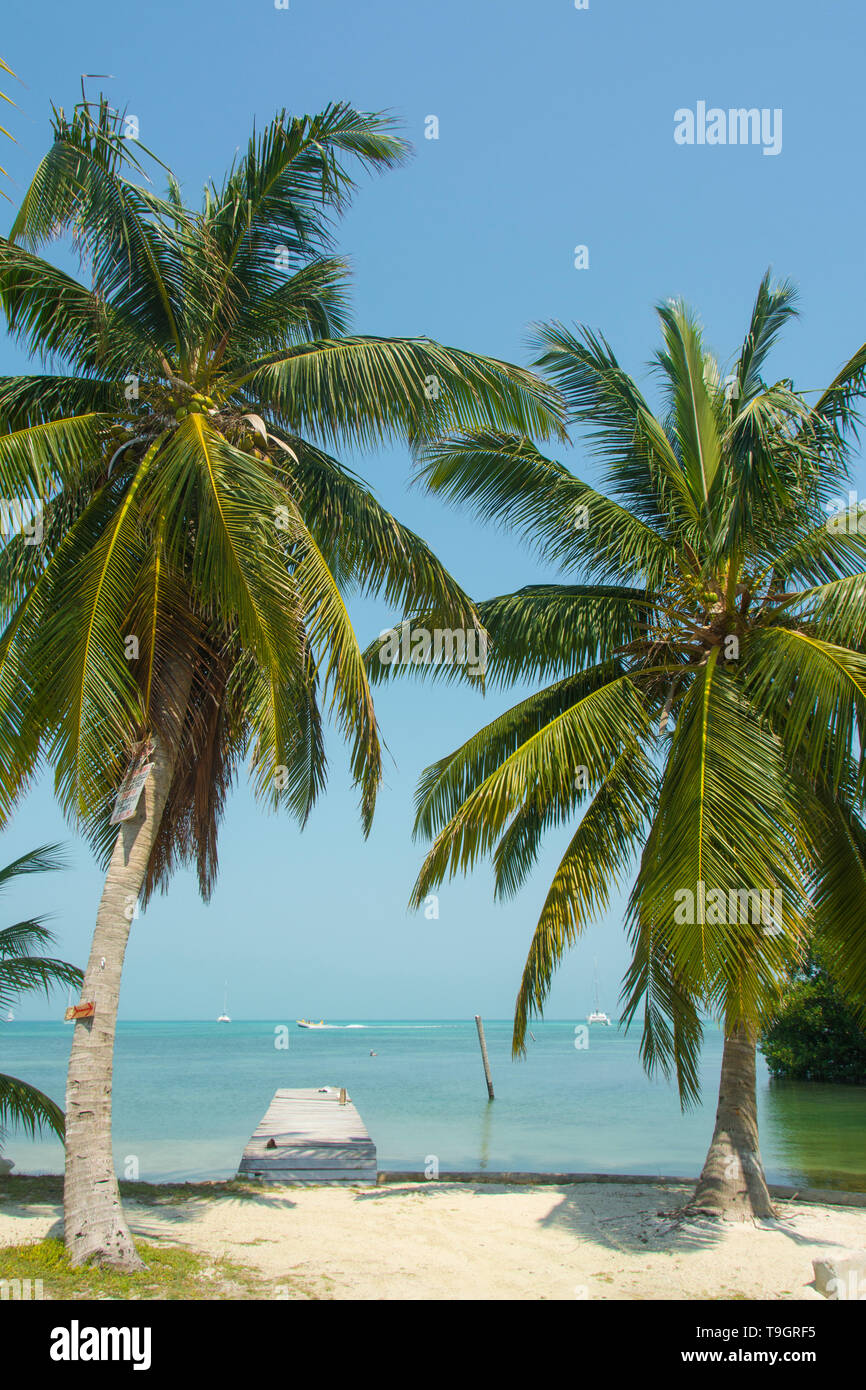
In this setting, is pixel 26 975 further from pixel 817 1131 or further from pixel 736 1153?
pixel 817 1131

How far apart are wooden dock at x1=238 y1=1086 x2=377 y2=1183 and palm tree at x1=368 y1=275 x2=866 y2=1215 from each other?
4234mm

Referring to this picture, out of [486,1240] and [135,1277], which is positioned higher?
[135,1277]

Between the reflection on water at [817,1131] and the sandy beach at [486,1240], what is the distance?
A: 755 centimetres

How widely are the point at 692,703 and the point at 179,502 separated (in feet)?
15.9

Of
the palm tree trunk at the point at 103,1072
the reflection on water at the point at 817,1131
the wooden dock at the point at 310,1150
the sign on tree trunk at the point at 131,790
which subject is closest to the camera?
the palm tree trunk at the point at 103,1072

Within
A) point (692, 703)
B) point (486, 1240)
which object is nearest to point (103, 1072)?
point (486, 1240)

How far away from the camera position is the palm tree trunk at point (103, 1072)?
6.61m

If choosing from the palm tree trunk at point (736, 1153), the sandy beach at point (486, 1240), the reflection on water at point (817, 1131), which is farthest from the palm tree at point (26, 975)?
the reflection on water at point (817, 1131)

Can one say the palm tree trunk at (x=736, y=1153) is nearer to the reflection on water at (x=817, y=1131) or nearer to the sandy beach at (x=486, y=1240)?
the sandy beach at (x=486, y=1240)

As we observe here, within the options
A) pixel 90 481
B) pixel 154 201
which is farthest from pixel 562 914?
pixel 154 201

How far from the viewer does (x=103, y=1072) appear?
7.07 metres

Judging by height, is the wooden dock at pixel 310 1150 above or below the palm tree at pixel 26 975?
below

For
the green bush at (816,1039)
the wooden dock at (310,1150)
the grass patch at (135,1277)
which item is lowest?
the green bush at (816,1039)

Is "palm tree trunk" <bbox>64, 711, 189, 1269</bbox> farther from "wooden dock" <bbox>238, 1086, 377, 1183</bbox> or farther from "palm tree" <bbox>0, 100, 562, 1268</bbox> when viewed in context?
"wooden dock" <bbox>238, 1086, 377, 1183</bbox>
